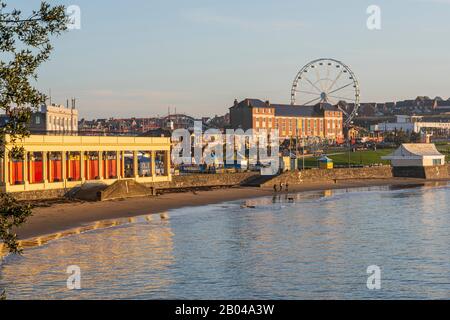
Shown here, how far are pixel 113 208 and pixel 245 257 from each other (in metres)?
24.4

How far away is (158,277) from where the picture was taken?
3356 cm

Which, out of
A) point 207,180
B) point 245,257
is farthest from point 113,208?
point 207,180

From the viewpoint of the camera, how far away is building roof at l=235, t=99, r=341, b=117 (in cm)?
17438

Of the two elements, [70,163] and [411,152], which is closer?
[70,163]

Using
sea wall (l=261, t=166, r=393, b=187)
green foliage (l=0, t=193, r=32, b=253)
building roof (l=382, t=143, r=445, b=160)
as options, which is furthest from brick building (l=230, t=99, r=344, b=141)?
green foliage (l=0, t=193, r=32, b=253)

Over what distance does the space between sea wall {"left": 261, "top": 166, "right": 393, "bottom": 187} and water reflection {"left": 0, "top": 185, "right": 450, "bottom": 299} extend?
97.7ft

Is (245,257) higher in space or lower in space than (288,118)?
lower

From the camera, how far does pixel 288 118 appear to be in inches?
7190

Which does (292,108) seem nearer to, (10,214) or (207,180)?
(207,180)

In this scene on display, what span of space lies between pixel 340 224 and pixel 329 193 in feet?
113

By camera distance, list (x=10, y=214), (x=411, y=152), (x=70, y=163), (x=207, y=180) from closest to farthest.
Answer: (x=10, y=214), (x=70, y=163), (x=207, y=180), (x=411, y=152)

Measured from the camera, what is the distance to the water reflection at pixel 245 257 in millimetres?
30906

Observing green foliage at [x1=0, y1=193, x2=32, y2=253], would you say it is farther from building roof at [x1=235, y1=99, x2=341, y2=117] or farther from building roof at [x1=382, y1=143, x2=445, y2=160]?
building roof at [x1=235, y1=99, x2=341, y2=117]
